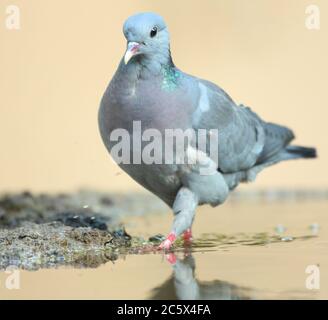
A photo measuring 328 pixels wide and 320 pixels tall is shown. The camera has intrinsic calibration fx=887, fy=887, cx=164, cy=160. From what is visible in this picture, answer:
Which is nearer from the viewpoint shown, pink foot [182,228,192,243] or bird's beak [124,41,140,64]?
bird's beak [124,41,140,64]

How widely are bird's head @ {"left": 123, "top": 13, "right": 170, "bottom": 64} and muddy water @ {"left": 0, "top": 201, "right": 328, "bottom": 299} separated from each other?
1394 millimetres

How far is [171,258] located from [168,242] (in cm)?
49

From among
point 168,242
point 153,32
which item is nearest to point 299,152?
point 168,242

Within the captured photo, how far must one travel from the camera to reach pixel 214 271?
5152 millimetres

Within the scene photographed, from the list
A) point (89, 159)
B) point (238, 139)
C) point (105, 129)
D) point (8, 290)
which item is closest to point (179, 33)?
point (89, 159)

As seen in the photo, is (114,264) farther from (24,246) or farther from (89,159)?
(89,159)

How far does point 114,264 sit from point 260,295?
1373 mm

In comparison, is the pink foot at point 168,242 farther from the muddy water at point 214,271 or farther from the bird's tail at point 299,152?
the bird's tail at point 299,152

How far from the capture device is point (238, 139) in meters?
7.27

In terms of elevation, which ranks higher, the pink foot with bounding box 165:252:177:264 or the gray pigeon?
the gray pigeon

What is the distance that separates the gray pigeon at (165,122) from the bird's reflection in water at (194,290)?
1354 mm

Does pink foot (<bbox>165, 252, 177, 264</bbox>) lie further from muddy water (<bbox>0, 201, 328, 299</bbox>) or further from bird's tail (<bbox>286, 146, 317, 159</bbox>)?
bird's tail (<bbox>286, 146, 317, 159</bbox>)

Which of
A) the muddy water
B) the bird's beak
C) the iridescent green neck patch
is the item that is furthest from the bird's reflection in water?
the iridescent green neck patch

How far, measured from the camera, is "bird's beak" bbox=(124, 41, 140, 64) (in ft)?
19.8
